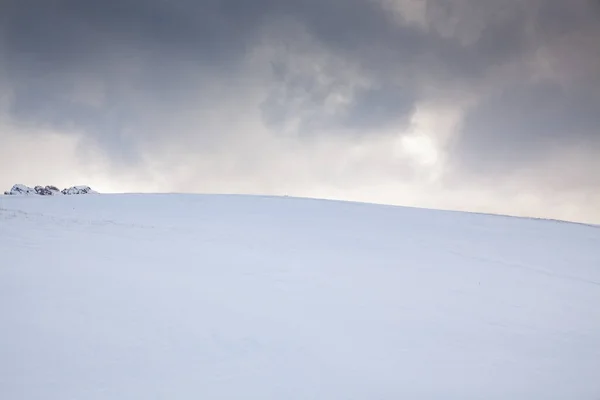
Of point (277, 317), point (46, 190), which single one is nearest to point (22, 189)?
point (46, 190)

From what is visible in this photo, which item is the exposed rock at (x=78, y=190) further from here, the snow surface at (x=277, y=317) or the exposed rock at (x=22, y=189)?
the snow surface at (x=277, y=317)

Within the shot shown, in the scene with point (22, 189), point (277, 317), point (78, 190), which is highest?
point (78, 190)

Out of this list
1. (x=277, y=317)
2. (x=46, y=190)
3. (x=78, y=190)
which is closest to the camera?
(x=277, y=317)

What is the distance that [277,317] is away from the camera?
10953 mm

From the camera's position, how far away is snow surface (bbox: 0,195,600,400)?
8.28 metres

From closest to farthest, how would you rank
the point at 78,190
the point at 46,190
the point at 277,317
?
the point at 277,317 → the point at 46,190 → the point at 78,190

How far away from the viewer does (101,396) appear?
733cm

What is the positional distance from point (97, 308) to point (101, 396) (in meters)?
3.18

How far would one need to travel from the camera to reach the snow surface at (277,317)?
8281 millimetres

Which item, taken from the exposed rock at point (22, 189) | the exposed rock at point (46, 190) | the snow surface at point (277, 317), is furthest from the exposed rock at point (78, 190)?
the snow surface at point (277, 317)

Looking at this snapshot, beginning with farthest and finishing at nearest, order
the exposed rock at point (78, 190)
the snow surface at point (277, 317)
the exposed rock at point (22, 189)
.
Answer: the exposed rock at point (78, 190), the exposed rock at point (22, 189), the snow surface at point (277, 317)

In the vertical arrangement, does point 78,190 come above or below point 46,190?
above

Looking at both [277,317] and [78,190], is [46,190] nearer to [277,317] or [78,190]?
[78,190]

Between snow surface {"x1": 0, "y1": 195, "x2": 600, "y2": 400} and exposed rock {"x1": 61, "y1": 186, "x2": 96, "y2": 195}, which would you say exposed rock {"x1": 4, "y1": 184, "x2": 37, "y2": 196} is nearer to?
exposed rock {"x1": 61, "y1": 186, "x2": 96, "y2": 195}
